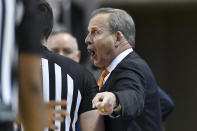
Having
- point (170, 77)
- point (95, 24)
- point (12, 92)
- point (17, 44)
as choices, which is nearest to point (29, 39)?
point (17, 44)

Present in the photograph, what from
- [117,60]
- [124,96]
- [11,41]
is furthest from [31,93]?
[117,60]

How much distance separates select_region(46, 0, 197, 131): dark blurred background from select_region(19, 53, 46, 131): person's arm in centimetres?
1303

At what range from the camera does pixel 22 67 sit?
2.72 metres

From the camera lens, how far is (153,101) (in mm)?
Result: 4785

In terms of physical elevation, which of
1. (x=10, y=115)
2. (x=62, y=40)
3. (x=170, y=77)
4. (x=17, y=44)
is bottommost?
(x=170, y=77)

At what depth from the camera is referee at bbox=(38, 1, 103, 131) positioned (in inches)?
165

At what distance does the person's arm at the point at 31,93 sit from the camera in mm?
2713

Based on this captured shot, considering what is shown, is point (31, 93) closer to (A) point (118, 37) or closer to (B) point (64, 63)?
(B) point (64, 63)

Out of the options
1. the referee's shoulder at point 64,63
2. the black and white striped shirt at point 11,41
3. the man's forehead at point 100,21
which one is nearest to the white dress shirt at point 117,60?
the man's forehead at point 100,21

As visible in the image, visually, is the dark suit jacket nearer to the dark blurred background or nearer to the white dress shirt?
the white dress shirt

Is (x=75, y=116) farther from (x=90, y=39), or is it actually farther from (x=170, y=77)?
(x=170, y=77)

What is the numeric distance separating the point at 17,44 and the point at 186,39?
13.6 meters

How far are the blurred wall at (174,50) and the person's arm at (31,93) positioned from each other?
13.2m

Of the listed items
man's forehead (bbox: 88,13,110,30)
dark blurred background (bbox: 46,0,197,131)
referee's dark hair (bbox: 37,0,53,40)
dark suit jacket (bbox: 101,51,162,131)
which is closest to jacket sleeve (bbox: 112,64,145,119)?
dark suit jacket (bbox: 101,51,162,131)
